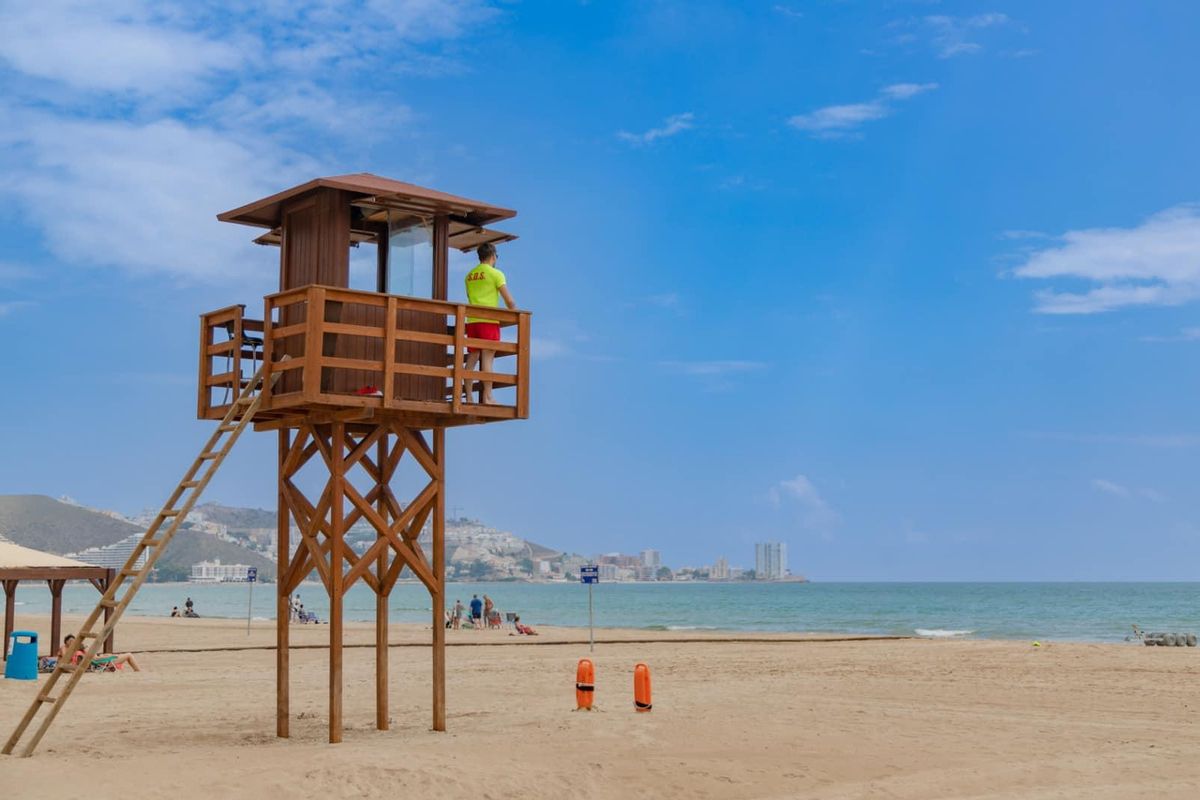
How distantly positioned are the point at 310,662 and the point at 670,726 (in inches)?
531

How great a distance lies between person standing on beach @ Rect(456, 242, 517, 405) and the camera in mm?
14373

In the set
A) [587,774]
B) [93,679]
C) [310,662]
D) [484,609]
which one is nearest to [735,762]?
[587,774]

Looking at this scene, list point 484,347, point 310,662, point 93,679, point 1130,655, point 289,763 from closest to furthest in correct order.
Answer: point 289,763
point 484,347
point 93,679
point 310,662
point 1130,655

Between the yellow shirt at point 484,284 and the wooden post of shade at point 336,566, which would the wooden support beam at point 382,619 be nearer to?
the wooden post of shade at point 336,566

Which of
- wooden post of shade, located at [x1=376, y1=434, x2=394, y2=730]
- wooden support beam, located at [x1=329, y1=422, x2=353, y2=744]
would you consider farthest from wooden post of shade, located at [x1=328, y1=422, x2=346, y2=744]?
wooden post of shade, located at [x1=376, y1=434, x2=394, y2=730]

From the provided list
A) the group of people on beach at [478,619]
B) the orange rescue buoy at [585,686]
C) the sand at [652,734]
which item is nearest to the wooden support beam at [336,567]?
the sand at [652,734]

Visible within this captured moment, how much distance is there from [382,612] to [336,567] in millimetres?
1627

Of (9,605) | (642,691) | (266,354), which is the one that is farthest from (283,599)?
(9,605)

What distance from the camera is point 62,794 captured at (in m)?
10.7

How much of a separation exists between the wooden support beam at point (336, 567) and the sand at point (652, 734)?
1.53ft

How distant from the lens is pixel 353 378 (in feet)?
45.1

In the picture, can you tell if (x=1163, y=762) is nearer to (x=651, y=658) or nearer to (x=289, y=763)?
(x=289, y=763)

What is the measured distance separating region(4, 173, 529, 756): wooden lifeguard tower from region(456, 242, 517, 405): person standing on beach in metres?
0.16

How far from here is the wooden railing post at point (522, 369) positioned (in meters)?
14.4
